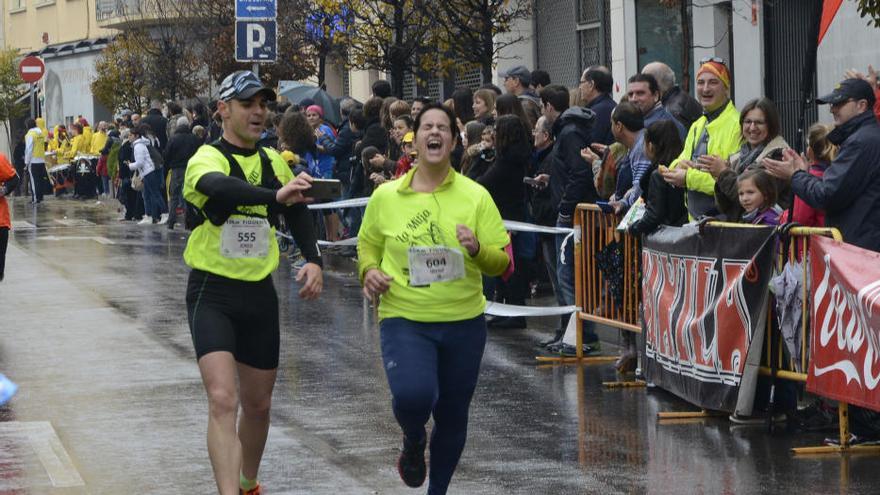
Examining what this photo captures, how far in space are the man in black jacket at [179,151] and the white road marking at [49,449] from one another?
16.7 m

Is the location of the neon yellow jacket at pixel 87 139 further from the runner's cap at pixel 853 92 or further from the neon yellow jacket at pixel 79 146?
the runner's cap at pixel 853 92

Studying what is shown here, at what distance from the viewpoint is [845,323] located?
8.78 meters

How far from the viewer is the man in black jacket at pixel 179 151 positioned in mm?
26719

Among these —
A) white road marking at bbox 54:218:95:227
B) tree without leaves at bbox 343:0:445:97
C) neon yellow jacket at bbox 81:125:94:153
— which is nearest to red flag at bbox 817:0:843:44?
tree without leaves at bbox 343:0:445:97

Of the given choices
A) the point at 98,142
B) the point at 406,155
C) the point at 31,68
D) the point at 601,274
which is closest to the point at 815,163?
the point at 601,274

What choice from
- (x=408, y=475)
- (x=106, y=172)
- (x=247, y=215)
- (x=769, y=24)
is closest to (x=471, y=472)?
(x=408, y=475)

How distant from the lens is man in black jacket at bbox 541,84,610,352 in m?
12.8

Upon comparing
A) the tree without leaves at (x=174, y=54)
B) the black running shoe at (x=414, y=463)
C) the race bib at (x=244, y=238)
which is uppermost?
the tree without leaves at (x=174, y=54)

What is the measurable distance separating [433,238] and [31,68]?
39.7 m

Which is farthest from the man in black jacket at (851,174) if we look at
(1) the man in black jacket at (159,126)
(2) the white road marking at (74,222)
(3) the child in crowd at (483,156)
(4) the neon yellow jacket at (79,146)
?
(4) the neon yellow jacket at (79,146)

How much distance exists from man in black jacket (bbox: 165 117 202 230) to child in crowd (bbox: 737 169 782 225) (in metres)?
17.6

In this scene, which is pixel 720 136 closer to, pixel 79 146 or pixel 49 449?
pixel 49 449

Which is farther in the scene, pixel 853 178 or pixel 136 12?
pixel 136 12

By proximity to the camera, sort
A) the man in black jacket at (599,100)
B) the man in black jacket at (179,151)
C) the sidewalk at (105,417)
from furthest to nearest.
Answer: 1. the man in black jacket at (179,151)
2. the man in black jacket at (599,100)
3. the sidewalk at (105,417)
